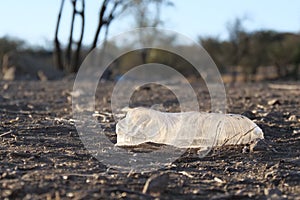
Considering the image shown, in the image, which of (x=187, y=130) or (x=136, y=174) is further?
(x=187, y=130)

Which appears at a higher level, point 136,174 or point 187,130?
point 187,130

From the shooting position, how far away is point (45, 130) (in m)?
4.54

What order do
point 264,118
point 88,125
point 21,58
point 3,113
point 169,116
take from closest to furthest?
point 169,116, point 88,125, point 264,118, point 3,113, point 21,58

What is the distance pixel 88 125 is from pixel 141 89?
5.95 m

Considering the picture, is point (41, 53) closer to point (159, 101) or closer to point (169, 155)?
point (159, 101)

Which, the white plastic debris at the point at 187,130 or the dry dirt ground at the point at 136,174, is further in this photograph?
the white plastic debris at the point at 187,130

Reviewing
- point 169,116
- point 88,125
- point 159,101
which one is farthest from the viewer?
point 159,101

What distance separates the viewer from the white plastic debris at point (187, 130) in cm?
395

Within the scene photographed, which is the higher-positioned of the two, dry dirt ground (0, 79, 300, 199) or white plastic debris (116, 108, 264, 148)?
white plastic debris (116, 108, 264, 148)

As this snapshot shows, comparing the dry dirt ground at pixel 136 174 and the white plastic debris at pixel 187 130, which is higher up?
the white plastic debris at pixel 187 130

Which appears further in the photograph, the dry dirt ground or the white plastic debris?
the white plastic debris

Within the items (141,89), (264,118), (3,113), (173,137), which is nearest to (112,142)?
(173,137)

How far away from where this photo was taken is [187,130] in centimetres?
408

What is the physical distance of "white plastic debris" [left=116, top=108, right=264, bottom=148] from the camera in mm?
3951
